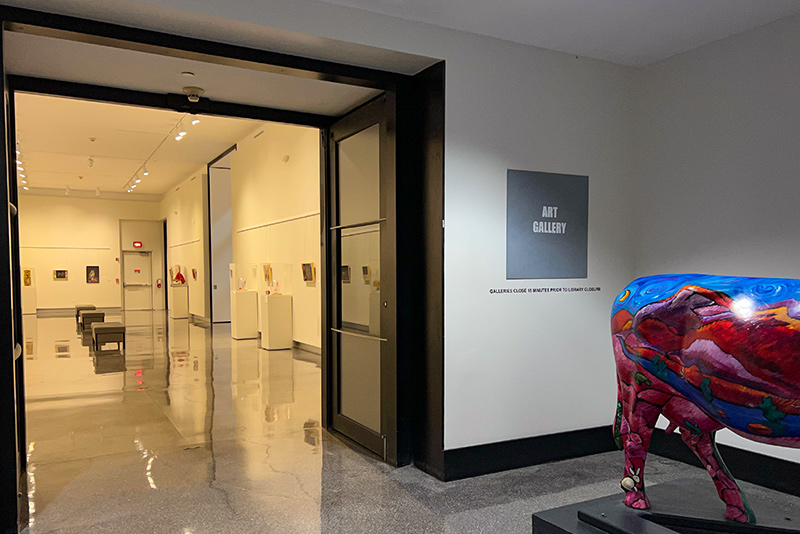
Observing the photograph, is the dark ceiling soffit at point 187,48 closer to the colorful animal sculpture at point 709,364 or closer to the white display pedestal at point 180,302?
the colorful animal sculpture at point 709,364

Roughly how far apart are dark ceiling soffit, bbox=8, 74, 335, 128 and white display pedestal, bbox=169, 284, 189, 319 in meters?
15.3

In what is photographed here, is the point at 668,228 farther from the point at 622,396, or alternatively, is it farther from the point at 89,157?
the point at 89,157

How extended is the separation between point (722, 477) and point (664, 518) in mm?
317

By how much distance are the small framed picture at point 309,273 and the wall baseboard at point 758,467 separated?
22.6 feet

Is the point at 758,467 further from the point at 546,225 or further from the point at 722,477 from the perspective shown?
the point at 546,225

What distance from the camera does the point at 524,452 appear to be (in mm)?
4789

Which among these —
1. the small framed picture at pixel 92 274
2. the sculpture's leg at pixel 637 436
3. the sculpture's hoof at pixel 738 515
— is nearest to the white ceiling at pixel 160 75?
the sculpture's leg at pixel 637 436

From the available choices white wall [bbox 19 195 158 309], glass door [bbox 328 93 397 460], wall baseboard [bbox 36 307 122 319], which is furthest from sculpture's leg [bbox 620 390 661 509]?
white wall [bbox 19 195 158 309]

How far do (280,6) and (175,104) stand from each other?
1.56 meters

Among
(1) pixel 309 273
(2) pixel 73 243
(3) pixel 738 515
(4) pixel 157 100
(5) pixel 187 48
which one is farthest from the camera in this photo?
(2) pixel 73 243

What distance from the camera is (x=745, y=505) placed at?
9.11 feet

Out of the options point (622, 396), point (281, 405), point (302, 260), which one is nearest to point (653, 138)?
point (622, 396)

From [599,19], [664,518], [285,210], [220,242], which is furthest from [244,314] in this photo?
[664,518]

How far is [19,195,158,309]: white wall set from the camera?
75.5ft
